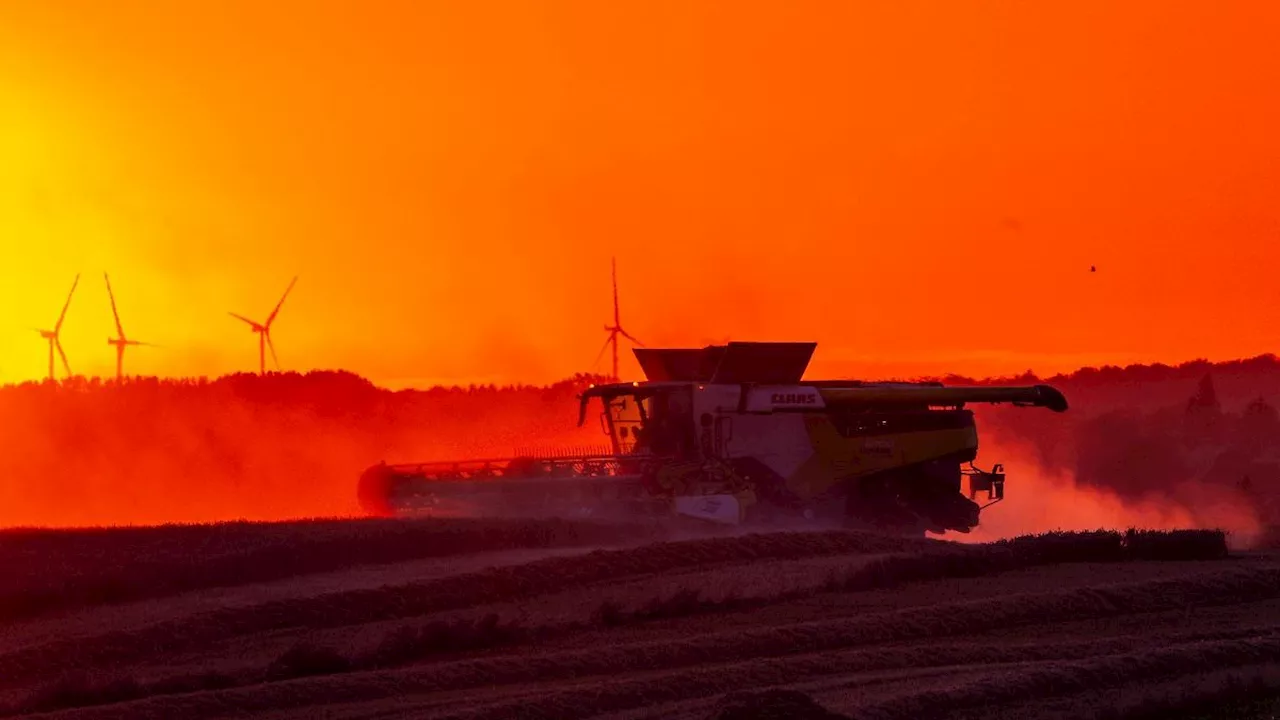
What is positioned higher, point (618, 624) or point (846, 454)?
point (846, 454)

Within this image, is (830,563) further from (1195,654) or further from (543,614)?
(1195,654)

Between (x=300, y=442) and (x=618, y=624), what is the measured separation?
155ft

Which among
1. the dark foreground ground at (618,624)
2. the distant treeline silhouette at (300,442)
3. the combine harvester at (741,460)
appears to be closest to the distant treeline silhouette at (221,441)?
the distant treeline silhouette at (300,442)

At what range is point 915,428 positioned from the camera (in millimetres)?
40000

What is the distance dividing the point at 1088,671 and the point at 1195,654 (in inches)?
65.6

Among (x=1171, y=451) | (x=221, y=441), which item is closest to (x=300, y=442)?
(x=221, y=441)

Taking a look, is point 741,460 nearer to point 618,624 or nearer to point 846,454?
point 846,454

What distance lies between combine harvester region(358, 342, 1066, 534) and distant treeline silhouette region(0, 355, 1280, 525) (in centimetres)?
1337

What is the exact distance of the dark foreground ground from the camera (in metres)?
20.4

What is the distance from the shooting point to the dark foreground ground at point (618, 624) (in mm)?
20406

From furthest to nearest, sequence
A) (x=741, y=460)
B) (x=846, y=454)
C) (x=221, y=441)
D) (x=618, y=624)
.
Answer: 1. (x=221, y=441)
2. (x=846, y=454)
3. (x=741, y=460)
4. (x=618, y=624)

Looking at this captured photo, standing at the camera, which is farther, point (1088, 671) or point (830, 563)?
point (830, 563)

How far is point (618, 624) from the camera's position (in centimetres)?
2645

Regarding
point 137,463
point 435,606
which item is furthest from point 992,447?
point 435,606
